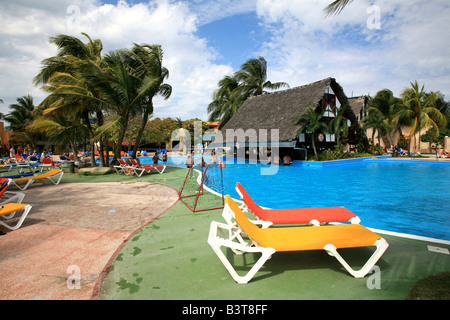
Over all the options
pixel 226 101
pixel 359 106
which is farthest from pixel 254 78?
pixel 359 106

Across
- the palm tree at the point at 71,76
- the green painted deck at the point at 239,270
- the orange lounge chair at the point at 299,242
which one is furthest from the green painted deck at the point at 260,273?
the palm tree at the point at 71,76

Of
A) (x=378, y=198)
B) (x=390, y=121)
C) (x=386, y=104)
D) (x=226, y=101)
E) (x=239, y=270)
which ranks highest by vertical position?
(x=226, y=101)

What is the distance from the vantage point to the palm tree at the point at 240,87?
27.0 meters

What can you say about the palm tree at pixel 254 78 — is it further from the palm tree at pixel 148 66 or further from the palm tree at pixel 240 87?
the palm tree at pixel 148 66

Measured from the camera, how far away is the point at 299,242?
3041mm

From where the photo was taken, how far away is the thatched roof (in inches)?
734

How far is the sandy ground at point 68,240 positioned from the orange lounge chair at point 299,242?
1.63 meters

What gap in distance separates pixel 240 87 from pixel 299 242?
85.7 feet

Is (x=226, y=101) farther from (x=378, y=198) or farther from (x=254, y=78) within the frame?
(x=378, y=198)

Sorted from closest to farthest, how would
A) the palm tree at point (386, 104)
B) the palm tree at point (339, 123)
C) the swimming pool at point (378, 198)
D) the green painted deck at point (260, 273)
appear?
the green painted deck at point (260, 273) < the swimming pool at point (378, 198) < the palm tree at point (339, 123) < the palm tree at point (386, 104)

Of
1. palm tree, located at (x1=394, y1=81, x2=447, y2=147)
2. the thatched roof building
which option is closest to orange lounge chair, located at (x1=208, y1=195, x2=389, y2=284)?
palm tree, located at (x1=394, y1=81, x2=447, y2=147)

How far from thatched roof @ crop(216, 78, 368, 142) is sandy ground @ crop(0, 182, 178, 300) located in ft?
43.9

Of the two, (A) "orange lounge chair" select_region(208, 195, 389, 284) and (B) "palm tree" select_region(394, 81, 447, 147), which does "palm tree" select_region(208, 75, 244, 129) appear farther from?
(A) "orange lounge chair" select_region(208, 195, 389, 284)
